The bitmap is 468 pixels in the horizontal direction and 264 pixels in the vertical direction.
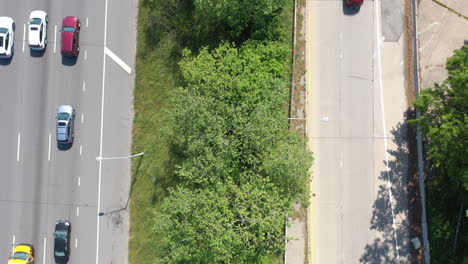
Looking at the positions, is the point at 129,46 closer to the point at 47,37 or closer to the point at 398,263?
the point at 47,37

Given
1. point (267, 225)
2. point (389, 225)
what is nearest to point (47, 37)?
point (267, 225)

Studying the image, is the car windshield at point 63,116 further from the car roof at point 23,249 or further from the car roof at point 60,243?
the car roof at point 23,249

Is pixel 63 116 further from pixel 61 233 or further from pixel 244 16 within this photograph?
pixel 244 16

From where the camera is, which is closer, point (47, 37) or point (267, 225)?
point (267, 225)

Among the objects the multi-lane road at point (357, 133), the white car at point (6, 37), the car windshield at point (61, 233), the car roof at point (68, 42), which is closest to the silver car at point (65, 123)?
the car roof at point (68, 42)

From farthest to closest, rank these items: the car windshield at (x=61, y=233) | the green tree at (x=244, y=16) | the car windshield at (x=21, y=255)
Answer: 1. the car windshield at (x=21, y=255)
2. the car windshield at (x=61, y=233)
3. the green tree at (x=244, y=16)

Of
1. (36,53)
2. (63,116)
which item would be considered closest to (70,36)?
(36,53)
